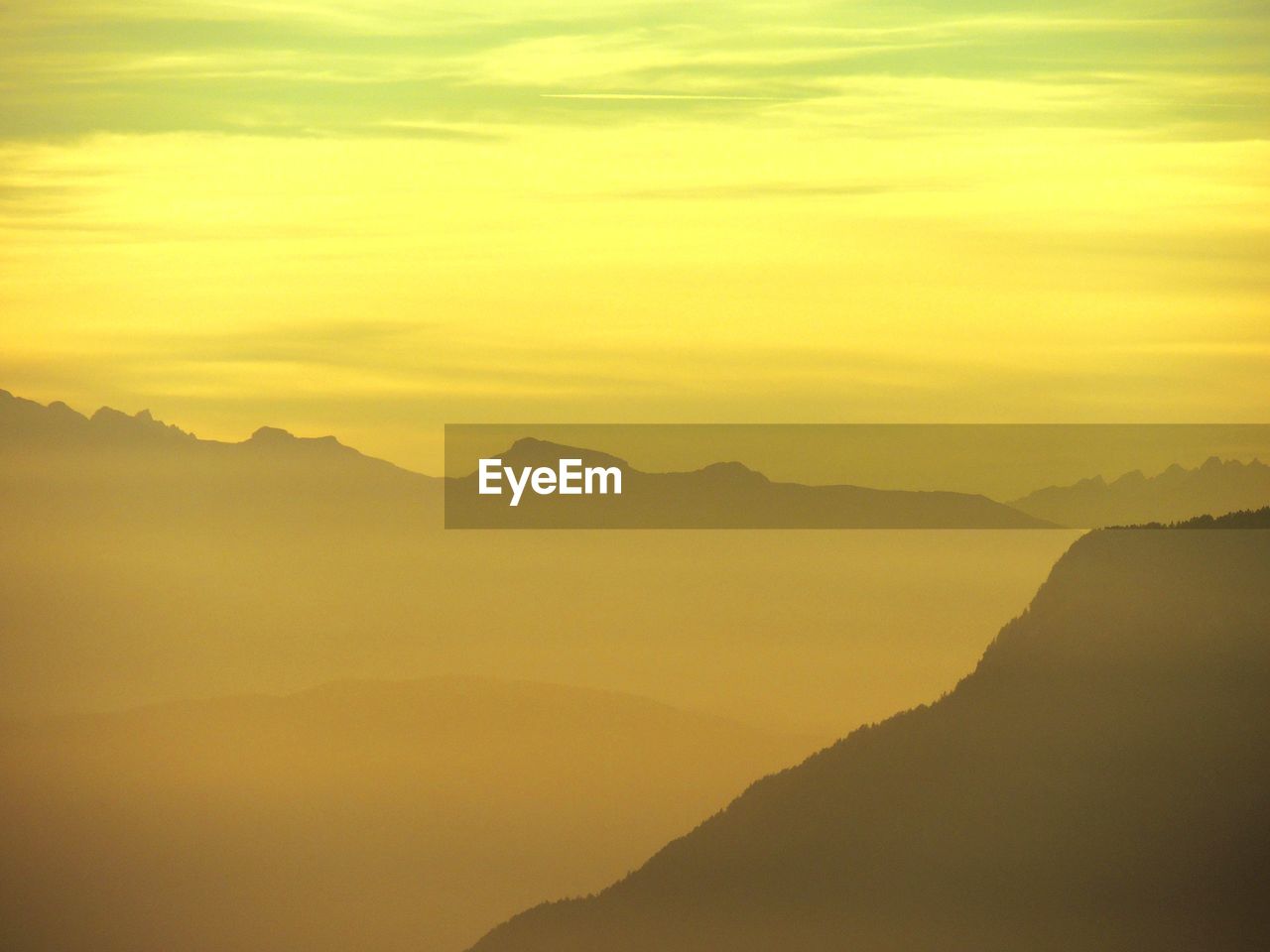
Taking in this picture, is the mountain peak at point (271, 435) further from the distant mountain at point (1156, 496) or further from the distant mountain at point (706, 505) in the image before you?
the distant mountain at point (1156, 496)

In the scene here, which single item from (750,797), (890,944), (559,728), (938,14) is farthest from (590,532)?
(938,14)

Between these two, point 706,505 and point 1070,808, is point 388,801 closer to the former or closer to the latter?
point 706,505

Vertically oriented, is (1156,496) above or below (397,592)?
above

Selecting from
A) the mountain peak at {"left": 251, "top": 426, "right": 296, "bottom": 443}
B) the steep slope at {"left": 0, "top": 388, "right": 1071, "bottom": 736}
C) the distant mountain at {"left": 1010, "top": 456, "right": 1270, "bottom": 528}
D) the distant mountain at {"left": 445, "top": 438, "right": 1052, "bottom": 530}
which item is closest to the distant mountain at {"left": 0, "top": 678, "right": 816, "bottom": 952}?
the steep slope at {"left": 0, "top": 388, "right": 1071, "bottom": 736}

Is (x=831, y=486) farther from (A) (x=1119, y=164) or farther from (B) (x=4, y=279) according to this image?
(B) (x=4, y=279)

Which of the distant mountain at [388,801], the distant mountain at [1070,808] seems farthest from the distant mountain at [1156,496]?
the distant mountain at [388,801]

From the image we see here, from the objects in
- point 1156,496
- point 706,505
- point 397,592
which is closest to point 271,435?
point 397,592
